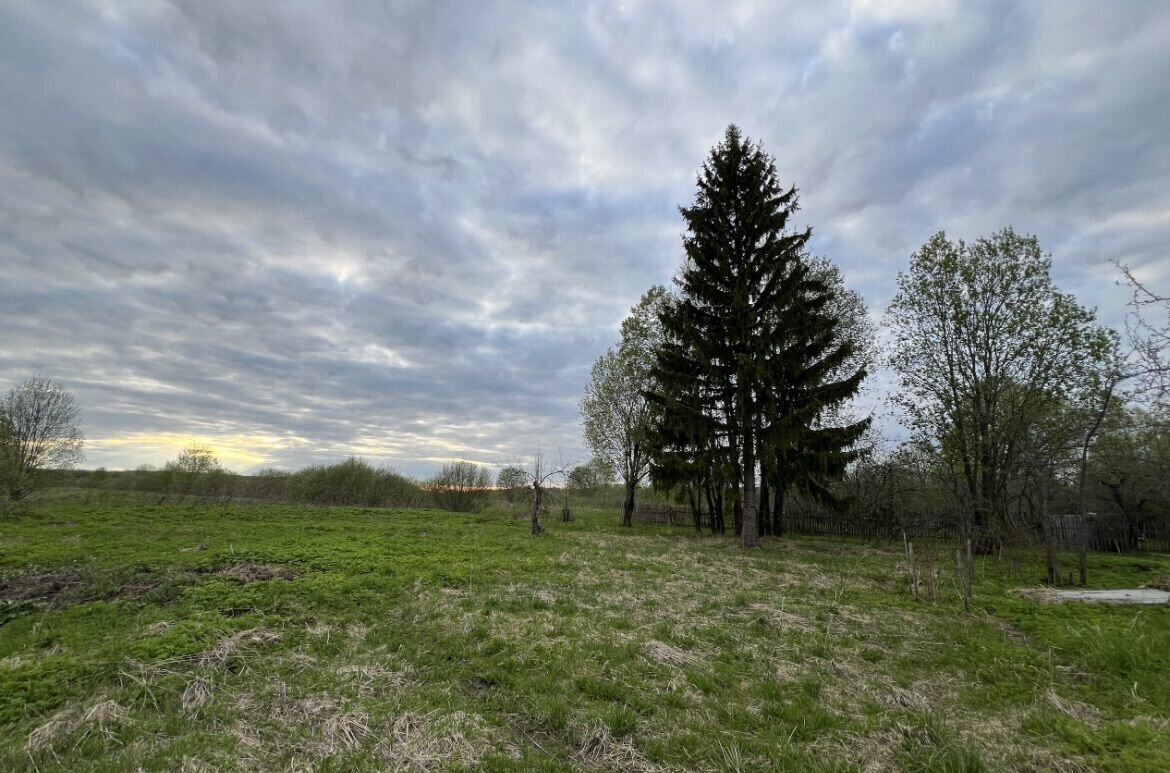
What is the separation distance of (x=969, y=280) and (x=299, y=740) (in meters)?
22.0

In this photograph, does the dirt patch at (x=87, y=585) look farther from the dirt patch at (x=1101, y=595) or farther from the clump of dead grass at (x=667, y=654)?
the dirt patch at (x=1101, y=595)

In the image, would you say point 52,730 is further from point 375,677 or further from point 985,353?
point 985,353

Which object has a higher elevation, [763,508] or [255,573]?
[763,508]

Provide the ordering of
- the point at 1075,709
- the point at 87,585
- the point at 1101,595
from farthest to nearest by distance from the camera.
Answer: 1. the point at 1101,595
2. the point at 87,585
3. the point at 1075,709

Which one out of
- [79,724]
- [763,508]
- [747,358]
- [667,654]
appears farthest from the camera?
[763,508]

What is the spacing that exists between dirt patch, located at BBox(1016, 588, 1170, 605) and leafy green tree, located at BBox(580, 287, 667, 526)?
15594 mm

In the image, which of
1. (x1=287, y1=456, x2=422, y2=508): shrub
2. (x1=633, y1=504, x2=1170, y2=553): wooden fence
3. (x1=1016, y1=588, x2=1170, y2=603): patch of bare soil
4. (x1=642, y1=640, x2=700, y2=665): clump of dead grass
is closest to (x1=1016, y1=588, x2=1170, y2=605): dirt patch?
(x1=1016, y1=588, x2=1170, y2=603): patch of bare soil

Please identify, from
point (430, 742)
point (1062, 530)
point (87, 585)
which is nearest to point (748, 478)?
point (1062, 530)

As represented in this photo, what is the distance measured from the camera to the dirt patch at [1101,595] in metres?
8.59

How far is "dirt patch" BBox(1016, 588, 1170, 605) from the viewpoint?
8594 mm

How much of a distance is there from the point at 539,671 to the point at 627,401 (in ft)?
67.6

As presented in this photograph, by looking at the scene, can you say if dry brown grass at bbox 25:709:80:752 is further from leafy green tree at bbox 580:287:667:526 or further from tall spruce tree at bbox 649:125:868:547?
leafy green tree at bbox 580:287:667:526

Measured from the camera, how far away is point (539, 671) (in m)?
5.16

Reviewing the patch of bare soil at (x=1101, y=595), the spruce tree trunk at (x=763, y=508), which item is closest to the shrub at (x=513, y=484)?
the spruce tree trunk at (x=763, y=508)
